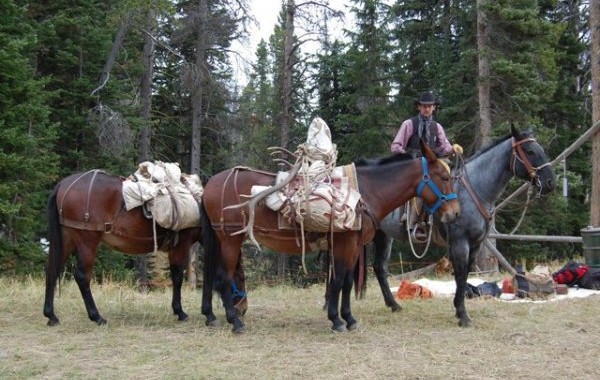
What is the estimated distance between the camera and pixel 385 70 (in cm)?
2344

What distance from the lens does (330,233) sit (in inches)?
241

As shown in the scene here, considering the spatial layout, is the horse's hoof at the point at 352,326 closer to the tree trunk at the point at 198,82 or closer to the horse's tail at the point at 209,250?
the horse's tail at the point at 209,250

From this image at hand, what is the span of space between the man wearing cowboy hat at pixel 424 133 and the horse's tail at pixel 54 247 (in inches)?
171

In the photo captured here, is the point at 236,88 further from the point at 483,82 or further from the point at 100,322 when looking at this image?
the point at 100,322

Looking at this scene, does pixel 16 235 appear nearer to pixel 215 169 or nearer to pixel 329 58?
pixel 215 169

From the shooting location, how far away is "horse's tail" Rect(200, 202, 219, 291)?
657cm

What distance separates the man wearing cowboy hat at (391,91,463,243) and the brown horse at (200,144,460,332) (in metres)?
0.78

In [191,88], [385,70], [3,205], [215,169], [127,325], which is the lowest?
[127,325]

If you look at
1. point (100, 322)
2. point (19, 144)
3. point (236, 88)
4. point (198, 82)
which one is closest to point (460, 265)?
point (100, 322)

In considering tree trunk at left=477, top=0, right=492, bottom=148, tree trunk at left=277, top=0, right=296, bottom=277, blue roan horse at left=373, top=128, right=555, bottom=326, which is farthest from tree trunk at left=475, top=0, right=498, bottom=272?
blue roan horse at left=373, top=128, right=555, bottom=326

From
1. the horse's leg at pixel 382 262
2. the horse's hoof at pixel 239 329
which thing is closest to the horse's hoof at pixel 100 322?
the horse's hoof at pixel 239 329

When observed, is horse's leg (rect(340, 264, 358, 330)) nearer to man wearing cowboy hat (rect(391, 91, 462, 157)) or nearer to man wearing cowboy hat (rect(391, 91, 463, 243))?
man wearing cowboy hat (rect(391, 91, 463, 243))

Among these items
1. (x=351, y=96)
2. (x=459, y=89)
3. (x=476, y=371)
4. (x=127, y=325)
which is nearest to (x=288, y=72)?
(x=351, y=96)

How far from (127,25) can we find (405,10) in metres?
13.2
